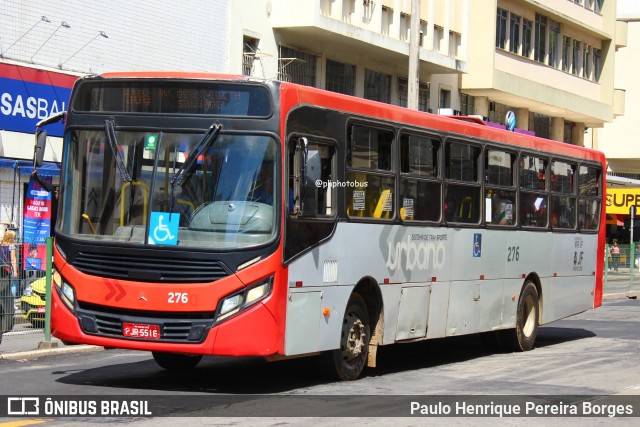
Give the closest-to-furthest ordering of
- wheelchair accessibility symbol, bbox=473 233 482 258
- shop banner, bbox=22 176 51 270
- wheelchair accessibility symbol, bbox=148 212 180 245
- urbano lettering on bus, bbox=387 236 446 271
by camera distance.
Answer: wheelchair accessibility symbol, bbox=148 212 180 245
urbano lettering on bus, bbox=387 236 446 271
wheelchair accessibility symbol, bbox=473 233 482 258
shop banner, bbox=22 176 51 270

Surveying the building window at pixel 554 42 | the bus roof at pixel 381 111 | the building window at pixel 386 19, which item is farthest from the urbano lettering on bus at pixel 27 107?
the building window at pixel 554 42

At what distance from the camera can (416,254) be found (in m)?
14.5

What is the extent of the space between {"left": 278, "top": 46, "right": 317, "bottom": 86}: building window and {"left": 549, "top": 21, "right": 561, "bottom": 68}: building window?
1758 centimetres

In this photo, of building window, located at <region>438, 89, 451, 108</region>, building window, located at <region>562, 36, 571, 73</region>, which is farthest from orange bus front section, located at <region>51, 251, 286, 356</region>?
building window, located at <region>562, 36, 571, 73</region>

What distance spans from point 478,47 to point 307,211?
29.9 meters

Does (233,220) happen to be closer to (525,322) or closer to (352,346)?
(352,346)

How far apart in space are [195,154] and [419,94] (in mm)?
27067

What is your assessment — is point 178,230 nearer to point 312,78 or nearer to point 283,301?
point 283,301

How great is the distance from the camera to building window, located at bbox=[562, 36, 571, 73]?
48219 mm

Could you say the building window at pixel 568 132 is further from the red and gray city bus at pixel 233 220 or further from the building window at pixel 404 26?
the red and gray city bus at pixel 233 220

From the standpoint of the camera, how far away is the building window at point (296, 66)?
100.0ft

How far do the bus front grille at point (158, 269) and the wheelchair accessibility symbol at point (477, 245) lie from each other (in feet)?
18.3

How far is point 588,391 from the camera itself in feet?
42.2

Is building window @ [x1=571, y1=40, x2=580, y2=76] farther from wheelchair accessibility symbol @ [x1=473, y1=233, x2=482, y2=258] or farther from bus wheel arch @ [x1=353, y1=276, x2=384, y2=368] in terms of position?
bus wheel arch @ [x1=353, y1=276, x2=384, y2=368]
